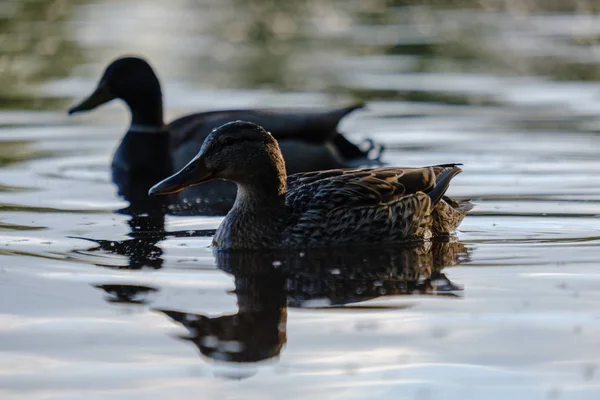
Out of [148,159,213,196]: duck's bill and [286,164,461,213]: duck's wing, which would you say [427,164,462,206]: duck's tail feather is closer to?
[286,164,461,213]: duck's wing

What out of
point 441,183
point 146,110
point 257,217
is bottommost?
point 257,217

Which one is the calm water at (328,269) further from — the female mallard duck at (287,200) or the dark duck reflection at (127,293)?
the female mallard duck at (287,200)

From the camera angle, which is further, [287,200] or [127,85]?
[127,85]

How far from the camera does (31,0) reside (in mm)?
23453

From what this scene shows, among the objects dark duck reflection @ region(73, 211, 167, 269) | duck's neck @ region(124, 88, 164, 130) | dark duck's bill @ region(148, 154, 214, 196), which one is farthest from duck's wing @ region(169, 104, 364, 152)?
dark duck's bill @ region(148, 154, 214, 196)

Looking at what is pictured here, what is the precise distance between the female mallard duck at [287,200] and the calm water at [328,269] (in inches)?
7.2

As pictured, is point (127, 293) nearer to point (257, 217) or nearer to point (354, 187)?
point (257, 217)

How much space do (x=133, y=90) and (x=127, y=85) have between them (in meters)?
0.07

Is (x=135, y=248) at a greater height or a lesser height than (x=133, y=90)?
lesser

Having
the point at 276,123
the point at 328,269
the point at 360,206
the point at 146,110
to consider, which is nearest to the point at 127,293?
the point at 328,269

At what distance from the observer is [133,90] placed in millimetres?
11547

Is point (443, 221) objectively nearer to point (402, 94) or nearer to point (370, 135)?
point (370, 135)

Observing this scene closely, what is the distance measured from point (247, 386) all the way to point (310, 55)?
13.3m

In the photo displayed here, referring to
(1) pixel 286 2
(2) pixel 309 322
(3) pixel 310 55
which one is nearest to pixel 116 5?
(1) pixel 286 2
